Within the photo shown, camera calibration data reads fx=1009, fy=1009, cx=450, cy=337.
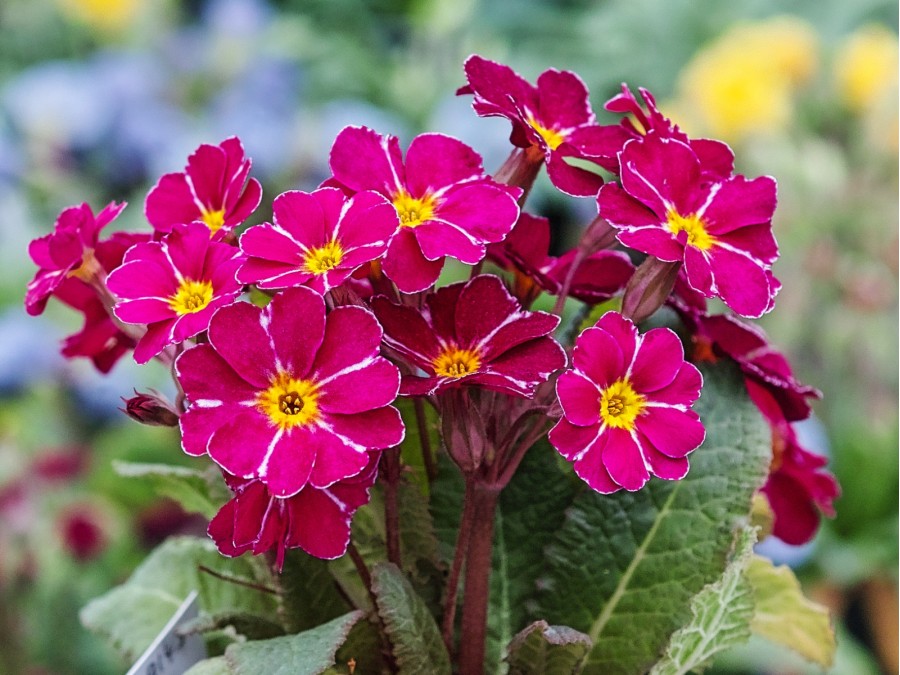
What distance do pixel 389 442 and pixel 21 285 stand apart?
135 centimetres

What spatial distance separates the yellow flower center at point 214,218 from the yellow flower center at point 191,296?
53 millimetres

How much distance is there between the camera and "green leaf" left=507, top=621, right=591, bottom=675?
40 cm

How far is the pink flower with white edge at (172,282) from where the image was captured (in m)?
0.38

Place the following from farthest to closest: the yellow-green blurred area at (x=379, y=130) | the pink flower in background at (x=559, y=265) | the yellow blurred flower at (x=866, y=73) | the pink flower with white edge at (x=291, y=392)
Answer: the yellow blurred flower at (x=866, y=73) → the yellow-green blurred area at (x=379, y=130) → the pink flower in background at (x=559, y=265) → the pink flower with white edge at (x=291, y=392)

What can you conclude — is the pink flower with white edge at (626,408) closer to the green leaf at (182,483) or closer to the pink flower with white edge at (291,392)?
the pink flower with white edge at (291,392)

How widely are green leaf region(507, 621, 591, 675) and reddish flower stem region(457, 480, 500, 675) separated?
19 millimetres

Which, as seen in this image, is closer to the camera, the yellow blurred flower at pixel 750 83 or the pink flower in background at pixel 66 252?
the pink flower in background at pixel 66 252

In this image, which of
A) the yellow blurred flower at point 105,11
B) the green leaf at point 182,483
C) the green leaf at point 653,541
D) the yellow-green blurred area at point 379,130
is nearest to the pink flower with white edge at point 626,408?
the green leaf at point 653,541

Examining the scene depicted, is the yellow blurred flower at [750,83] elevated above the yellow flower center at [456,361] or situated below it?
above

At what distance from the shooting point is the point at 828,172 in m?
1.28

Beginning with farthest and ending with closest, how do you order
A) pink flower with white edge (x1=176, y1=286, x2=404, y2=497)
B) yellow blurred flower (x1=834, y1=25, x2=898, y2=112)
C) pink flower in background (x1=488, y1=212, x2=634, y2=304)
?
yellow blurred flower (x1=834, y1=25, x2=898, y2=112) → pink flower in background (x1=488, y1=212, x2=634, y2=304) → pink flower with white edge (x1=176, y1=286, x2=404, y2=497)

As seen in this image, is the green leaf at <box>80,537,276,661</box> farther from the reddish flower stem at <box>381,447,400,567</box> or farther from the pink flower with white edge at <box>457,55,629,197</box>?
the pink flower with white edge at <box>457,55,629,197</box>

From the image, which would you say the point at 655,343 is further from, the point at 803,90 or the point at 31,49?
the point at 31,49

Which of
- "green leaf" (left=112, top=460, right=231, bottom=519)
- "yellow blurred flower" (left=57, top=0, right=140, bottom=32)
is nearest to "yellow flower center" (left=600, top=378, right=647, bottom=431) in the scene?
"green leaf" (left=112, top=460, right=231, bottom=519)
